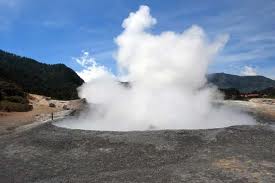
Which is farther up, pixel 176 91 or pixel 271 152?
pixel 176 91

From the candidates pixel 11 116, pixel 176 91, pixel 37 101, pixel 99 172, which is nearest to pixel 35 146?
pixel 99 172

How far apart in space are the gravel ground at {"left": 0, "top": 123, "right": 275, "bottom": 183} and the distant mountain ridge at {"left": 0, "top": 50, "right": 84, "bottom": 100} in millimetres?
56171

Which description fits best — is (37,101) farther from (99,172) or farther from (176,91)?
(99,172)

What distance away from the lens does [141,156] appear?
1572 cm

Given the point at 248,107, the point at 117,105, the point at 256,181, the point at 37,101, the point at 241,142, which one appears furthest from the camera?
the point at 37,101

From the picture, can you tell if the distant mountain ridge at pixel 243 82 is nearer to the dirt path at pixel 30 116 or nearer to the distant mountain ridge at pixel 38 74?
the distant mountain ridge at pixel 38 74

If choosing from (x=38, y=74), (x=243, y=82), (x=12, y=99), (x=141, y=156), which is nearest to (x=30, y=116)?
(x=12, y=99)

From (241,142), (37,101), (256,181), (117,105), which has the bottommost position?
(256,181)

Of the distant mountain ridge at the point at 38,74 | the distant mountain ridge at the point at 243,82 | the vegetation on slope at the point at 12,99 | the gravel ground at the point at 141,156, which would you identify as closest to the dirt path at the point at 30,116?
the vegetation on slope at the point at 12,99

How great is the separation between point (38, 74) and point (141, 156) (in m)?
80.4

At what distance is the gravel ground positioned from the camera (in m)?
13.4

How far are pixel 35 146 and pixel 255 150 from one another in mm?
8093

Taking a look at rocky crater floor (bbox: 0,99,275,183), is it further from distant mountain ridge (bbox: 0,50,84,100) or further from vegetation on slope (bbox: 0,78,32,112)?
distant mountain ridge (bbox: 0,50,84,100)

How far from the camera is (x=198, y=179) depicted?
1284cm
